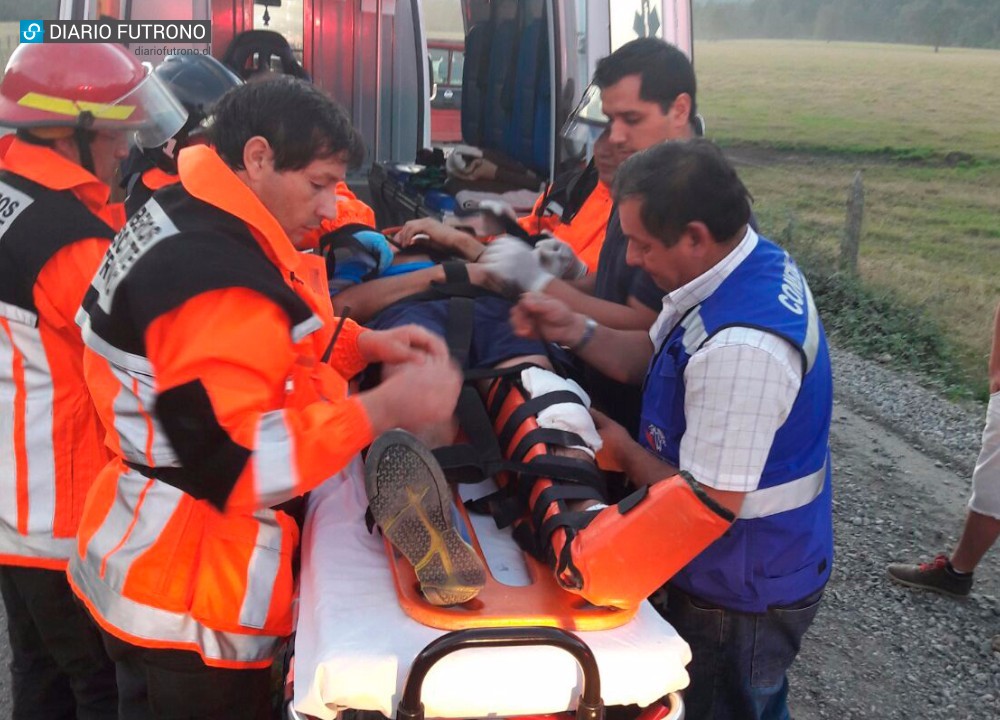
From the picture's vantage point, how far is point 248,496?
1.52 meters

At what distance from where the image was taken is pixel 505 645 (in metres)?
1.58

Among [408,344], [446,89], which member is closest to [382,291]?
[408,344]

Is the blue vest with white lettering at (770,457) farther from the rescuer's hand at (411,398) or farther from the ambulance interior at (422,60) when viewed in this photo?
the ambulance interior at (422,60)

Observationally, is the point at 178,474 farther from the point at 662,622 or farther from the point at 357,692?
the point at 662,622

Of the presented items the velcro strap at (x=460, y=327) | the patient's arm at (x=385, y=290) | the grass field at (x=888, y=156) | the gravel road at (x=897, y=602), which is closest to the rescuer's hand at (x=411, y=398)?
the velcro strap at (x=460, y=327)

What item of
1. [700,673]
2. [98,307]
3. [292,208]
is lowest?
[700,673]

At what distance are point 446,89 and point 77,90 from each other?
938cm

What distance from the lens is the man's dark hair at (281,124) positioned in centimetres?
164

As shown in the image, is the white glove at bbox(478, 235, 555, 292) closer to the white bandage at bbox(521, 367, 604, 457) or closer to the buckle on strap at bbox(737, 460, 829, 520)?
the white bandage at bbox(521, 367, 604, 457)

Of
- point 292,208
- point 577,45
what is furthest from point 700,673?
point 577,45

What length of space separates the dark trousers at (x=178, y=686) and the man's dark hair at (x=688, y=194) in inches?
49.3

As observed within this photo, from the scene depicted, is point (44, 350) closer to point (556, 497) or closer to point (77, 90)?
point (77, 90)

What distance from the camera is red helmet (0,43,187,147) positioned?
2119mm

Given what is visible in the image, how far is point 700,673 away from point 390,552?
772mm
